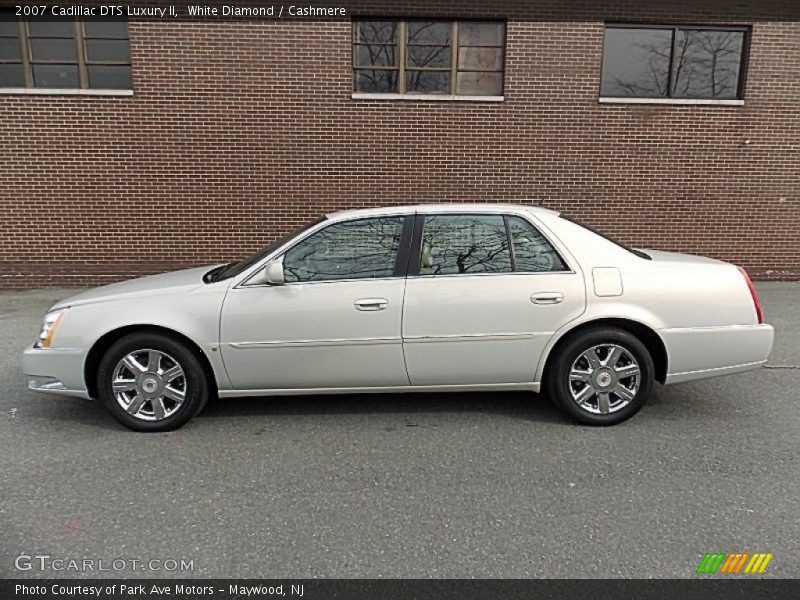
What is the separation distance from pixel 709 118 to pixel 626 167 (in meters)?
1.60

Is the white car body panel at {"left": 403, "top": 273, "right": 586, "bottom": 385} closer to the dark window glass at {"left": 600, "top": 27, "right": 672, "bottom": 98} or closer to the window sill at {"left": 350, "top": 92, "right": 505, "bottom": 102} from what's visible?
the window sill at {"left": 350, "top": 92, "right": 505, "bottom": 102}

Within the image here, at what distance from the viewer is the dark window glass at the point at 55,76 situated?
8.17 meters

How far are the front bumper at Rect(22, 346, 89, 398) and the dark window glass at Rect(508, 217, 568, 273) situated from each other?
3.11m

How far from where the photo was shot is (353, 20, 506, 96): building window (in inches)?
325

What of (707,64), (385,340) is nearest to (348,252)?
(385,340)

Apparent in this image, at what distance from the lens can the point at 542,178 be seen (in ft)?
28.4

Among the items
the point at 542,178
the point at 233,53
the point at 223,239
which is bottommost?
the point at 223,239

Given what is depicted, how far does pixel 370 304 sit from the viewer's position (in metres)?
3.43

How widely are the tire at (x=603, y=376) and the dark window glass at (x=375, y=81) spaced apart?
6361 mm

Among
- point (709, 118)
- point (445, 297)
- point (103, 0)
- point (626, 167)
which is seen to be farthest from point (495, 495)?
point (103, 0)

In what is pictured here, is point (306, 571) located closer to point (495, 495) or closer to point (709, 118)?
point (495, 495)

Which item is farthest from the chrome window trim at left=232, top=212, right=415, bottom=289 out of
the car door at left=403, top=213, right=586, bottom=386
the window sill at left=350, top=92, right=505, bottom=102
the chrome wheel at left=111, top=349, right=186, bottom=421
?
the window sill at left=350, top=92, right=505, bottom=102

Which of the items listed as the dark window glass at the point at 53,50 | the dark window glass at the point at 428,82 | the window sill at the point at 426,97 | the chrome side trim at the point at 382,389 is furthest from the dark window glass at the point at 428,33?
the chrome side trim at the point at 382,389
